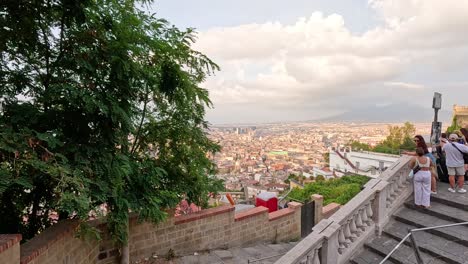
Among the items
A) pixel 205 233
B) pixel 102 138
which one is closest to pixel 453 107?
pixel 205 233

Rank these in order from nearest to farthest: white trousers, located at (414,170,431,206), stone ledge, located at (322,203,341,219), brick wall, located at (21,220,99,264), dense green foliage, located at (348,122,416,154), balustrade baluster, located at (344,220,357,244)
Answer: brick wall, located at (21,220,99,264) < balustrade baluster, located at (344,220,357,244) < white trousers, located at (414,170,431,206) < stone ledge, located at (322,203,341,219) < dense green foliage, located at (348,122,416,154)

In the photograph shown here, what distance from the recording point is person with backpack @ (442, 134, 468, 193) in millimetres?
6551

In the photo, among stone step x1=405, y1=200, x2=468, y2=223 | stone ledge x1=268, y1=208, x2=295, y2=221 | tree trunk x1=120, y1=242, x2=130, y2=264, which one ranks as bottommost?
stone ledge x1=268, y1=208, x2=295, y2=221

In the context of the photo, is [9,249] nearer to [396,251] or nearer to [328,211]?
[396,251]

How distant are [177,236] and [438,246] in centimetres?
539

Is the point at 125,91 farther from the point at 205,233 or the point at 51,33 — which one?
the point at 205,233

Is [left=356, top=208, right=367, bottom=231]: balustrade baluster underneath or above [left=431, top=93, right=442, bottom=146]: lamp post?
underneath

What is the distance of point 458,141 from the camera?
7086mm

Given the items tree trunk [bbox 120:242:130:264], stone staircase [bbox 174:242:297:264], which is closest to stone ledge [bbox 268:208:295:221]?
stone staircase [bbox 174:242:297:264]

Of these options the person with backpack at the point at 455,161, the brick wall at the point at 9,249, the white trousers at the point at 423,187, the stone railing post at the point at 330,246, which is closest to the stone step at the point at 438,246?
the white trousers at the point at 423,187

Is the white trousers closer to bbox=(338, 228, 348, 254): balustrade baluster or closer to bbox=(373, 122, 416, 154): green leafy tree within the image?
bbox=(338, 228, 348, 254): balustrade baluster

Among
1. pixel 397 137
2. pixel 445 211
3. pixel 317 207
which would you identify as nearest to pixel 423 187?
pixel 445 211

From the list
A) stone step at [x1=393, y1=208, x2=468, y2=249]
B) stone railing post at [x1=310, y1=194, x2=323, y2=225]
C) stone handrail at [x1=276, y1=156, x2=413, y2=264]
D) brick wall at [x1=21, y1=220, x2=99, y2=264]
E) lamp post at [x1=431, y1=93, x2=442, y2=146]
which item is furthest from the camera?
stone railing post at [x1=310, y1=194, x2=323, y2=225]

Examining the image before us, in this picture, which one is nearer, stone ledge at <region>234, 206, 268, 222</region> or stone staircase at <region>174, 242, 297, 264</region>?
stone staircase at <region>174, 242, 297, 264</region>
